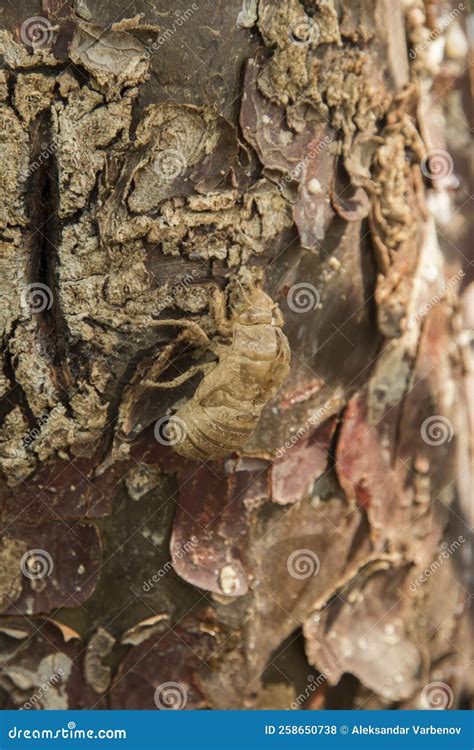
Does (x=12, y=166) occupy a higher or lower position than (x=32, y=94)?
lower

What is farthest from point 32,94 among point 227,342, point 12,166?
point 227,342

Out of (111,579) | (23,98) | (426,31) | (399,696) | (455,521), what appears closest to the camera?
(23,98)

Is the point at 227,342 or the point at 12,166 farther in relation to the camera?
the point at 227,342

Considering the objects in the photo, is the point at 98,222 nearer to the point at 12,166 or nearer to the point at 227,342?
the point at 12,166

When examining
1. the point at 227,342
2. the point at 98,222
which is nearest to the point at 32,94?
the point at 98,222

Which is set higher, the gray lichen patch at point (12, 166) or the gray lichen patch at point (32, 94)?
the gray lichen patch at point (32, 94)

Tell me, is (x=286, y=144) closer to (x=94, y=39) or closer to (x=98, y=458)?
(x=94, y=39)

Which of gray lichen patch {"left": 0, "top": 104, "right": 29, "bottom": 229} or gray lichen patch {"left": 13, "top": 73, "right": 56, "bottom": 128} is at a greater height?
gray lichen patch {"left": 13, "top": 73, "right": 56, "bottom": 128}

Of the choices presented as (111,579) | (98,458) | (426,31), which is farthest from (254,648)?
(426,31)
